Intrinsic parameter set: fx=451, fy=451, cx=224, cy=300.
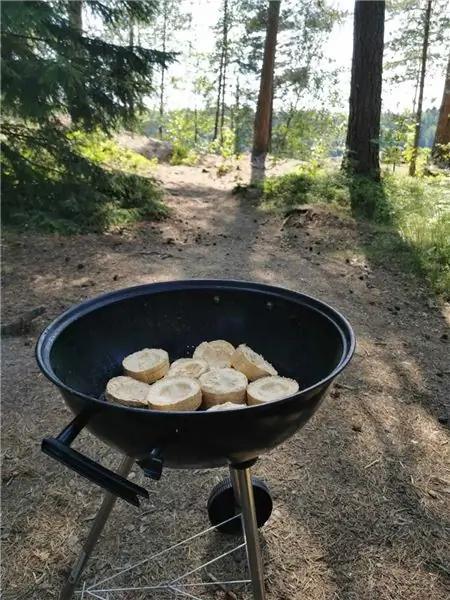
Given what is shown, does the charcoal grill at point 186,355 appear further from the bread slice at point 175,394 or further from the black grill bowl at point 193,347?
the bread slice at point 175,394

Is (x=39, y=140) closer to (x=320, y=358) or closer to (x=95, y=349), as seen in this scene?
(x=95, y=349)

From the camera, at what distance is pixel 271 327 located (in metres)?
1.46

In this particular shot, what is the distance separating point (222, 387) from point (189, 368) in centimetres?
16

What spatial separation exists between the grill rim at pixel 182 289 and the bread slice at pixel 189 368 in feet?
0.77

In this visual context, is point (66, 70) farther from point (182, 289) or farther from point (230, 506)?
point (230, 506)

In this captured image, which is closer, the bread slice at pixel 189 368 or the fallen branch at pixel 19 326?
the bread slice at pixel 189 368

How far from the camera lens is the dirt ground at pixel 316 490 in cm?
152

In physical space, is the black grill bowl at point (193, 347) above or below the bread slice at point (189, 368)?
above

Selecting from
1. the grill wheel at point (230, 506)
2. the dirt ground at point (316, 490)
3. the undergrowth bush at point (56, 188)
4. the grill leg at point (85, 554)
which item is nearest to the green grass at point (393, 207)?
the dirt ground at point (316, 490)

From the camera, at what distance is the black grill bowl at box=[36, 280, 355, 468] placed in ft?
2.95

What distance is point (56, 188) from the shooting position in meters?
5.07

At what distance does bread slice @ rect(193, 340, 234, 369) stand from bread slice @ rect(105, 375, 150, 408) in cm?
21

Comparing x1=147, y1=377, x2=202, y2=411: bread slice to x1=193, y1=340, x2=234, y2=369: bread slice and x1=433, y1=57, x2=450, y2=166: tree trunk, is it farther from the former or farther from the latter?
x1=433, y1=57, x2=450, y2=166: tree trunk

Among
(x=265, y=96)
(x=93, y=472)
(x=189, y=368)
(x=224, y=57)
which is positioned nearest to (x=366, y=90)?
(x=265, y=96)
